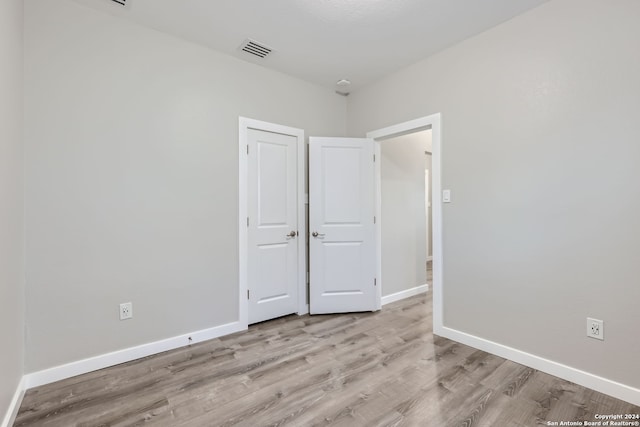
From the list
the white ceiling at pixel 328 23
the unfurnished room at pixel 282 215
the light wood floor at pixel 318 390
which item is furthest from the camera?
the white ceiling at pixel 328 23

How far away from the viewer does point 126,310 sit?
2318 mm

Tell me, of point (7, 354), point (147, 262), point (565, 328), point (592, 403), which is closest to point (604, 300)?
point (565, 328)

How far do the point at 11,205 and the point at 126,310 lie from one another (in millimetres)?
1059

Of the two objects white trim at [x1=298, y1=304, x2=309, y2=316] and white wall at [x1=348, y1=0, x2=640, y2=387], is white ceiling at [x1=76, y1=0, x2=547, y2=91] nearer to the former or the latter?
white wall at [x1=348, y1=0, x2=640, y2=387]

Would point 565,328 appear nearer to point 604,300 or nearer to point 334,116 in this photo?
point 604,300

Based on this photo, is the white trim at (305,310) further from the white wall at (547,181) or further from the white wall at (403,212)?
the white wall at (547,181)

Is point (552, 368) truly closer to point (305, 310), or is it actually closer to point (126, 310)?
point (305, 310)

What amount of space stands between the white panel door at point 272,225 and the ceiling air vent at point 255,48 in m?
0.72

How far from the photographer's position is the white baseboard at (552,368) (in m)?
1.81

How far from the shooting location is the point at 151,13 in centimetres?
226

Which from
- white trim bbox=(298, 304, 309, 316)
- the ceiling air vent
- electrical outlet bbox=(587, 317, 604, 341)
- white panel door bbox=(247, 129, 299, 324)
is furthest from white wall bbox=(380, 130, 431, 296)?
electrical outlet bbox=(587, 317, 604, 341)

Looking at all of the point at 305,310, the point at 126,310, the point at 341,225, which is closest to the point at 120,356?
the point at 126,310

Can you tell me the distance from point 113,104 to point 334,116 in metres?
2.36

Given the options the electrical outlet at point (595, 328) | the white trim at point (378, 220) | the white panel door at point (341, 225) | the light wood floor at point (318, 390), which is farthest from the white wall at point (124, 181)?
the electrical outlet at point (595, 328)
